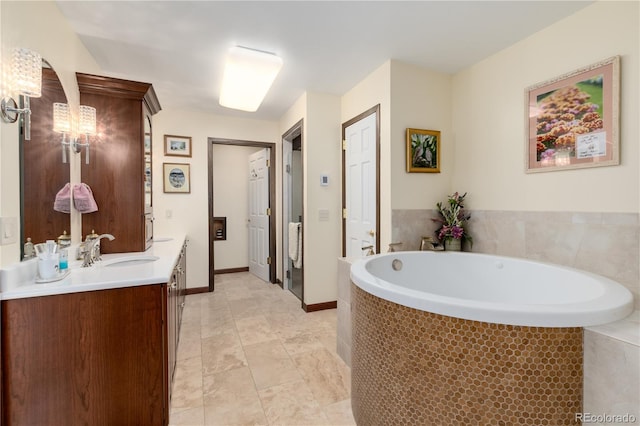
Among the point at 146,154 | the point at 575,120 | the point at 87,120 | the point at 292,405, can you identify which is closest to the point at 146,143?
the point at 146,154

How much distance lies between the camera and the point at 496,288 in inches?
79.4

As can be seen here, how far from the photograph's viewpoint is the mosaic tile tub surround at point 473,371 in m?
0.95

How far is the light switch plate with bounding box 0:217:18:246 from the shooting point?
1193 millimetres

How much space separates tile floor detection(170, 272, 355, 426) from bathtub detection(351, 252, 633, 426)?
1.14 feet

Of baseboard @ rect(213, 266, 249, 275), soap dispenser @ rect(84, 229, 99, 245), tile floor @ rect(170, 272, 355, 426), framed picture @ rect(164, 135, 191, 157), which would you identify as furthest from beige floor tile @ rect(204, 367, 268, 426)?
baseboard @ rect(213, 266, 249, 275)

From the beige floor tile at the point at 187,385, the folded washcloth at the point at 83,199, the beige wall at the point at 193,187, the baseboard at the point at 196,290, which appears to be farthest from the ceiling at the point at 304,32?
the baseboard at the point at 196,290

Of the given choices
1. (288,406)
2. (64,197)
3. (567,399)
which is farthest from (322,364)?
(64,197)

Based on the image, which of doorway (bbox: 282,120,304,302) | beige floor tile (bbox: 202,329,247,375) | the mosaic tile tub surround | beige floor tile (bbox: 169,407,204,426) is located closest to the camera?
the mosaic tile tub surround

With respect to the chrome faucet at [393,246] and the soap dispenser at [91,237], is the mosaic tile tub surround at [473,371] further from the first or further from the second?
the soap dispenser at [91,237]

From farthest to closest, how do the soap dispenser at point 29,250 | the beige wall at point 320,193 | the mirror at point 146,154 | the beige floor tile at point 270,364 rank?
the beige wall at point 320,193 < the mirror at point 146,154 < the beige floor tile at point 270,364 < the soap dispenser at point 29,250

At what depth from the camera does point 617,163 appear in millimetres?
1593

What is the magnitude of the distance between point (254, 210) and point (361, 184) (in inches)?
89.0

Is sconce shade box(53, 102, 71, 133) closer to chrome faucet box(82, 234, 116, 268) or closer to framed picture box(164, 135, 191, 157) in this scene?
chrome faucet box(82, 234, 116, 268)

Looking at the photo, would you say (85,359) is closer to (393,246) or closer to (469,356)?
(469,356)
